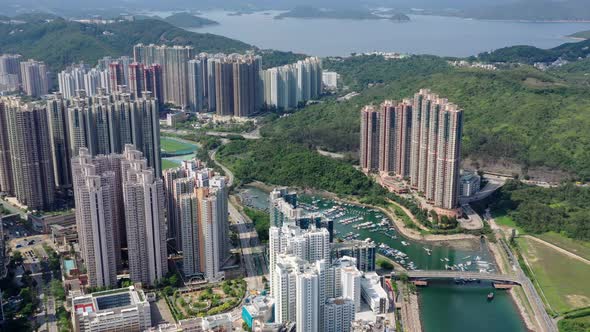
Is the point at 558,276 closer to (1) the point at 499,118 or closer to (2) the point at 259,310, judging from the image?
(2) the point at 259,310

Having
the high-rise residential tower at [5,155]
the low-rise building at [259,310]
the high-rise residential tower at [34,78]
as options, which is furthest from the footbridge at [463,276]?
the high-rise residential tower at [34,78]

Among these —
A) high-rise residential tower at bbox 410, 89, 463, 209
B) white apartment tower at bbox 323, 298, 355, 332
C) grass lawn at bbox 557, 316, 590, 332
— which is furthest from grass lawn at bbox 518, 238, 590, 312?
white apartment tower at bbox 323, 298, 355, 332

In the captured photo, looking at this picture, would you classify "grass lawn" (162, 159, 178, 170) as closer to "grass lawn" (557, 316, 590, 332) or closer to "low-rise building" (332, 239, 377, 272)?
"low-rise building" (332, 239, 377, 272)

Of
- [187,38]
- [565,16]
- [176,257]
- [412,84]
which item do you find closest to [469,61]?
[412,84]

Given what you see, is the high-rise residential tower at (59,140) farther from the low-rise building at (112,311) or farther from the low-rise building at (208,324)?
the low-rise building at (208,324)

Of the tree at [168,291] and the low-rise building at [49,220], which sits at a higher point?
the low-rise building at [49,220]

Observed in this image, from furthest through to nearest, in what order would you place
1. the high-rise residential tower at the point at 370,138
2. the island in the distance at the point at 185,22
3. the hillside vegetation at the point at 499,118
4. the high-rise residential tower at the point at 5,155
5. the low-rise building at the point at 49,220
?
the island in the distance at the point at 185,22
the hillside vegetation at the point at 499,118
the high-rise residential tower at the point at 370,138
the high-rise residential tower at the point at 5,155
the low-rise building at the point at 49,220

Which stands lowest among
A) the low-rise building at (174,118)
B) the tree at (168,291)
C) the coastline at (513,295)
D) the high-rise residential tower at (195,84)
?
the coastline at (513,295)
